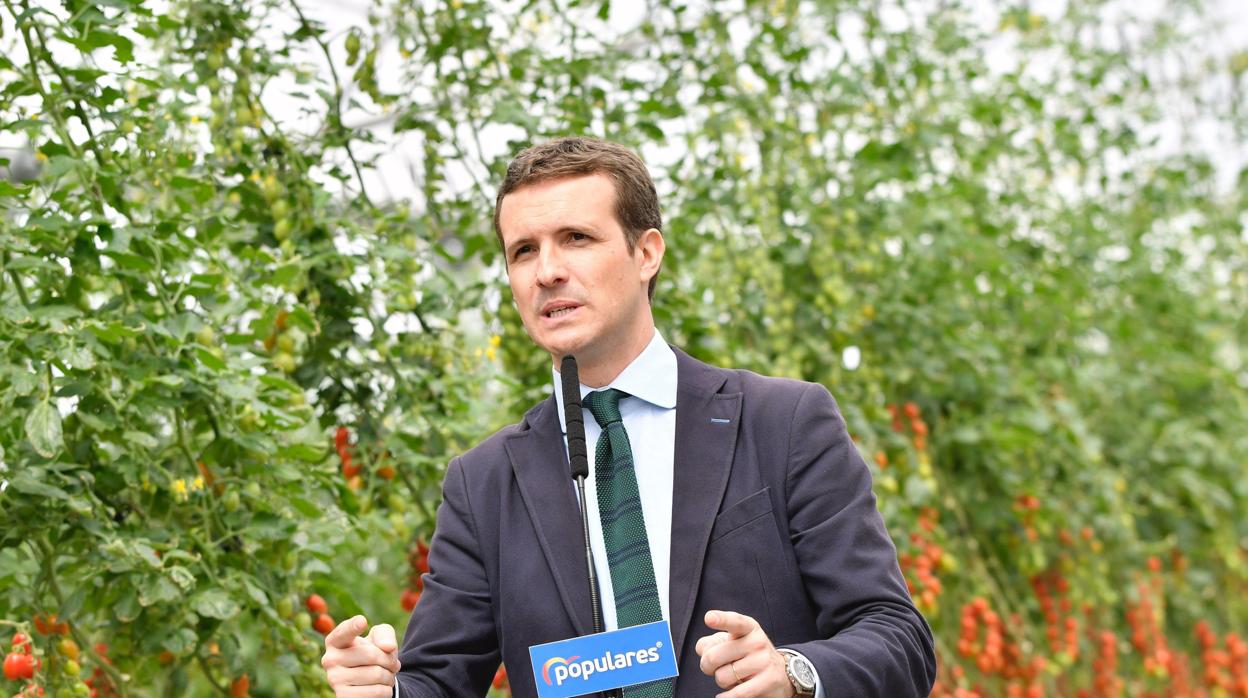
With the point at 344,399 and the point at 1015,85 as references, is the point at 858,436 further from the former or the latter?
the point at 1015,85

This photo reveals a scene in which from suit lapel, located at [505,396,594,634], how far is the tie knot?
0.06 metres

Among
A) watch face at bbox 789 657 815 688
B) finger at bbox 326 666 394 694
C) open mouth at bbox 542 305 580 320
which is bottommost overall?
watch face at bbox 789 657 815 688

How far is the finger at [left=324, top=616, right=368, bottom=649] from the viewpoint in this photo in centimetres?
121

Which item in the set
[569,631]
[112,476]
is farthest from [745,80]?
[569,631]

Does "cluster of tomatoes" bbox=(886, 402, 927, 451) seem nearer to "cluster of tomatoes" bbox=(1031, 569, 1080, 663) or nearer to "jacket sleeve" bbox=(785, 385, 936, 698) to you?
"cluster of tomatoes" bbox=(1031, 569, 1080, 663)

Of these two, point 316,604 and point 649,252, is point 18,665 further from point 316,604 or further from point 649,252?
point 649,252

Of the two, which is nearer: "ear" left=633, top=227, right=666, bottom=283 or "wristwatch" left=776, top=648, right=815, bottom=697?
"wristwatch" left=776, top=648, right=815, bottom=697

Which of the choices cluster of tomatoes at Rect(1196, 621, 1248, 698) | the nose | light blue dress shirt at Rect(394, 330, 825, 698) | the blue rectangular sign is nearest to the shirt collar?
light blue dress shirt at Rect(394, 330, 825, 698)

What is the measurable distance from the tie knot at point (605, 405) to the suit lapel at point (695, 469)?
0.22ft

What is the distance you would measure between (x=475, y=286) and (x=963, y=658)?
5.73 feet

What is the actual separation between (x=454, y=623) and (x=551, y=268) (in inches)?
15.7

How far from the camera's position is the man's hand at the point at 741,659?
1.14 m

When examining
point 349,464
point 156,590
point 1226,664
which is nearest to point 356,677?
point 156,590

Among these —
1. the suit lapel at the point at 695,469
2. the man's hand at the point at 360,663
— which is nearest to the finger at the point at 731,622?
the suit lapel at the point at 695,469
